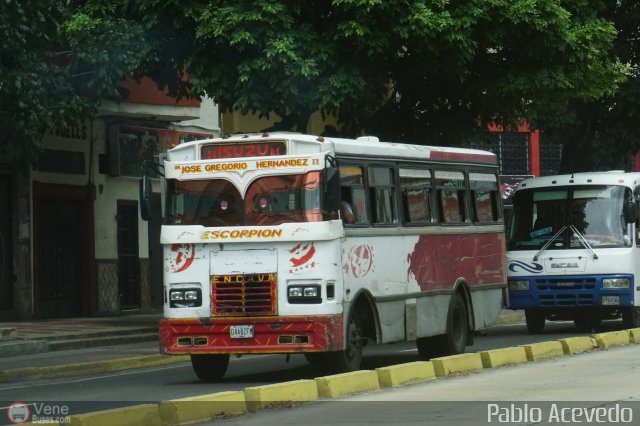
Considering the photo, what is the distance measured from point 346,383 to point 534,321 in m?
12.2

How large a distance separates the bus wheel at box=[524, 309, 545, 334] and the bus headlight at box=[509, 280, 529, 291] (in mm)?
756

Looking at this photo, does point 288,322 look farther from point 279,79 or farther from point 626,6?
point 626,6

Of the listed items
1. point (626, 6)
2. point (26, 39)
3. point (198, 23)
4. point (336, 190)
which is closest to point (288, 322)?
point (336, 190)

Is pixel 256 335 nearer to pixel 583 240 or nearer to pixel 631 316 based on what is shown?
pixel 583 240

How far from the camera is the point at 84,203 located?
32.1m

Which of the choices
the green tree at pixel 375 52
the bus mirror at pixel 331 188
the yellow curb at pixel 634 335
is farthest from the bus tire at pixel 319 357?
the green tree at pixel 375 52

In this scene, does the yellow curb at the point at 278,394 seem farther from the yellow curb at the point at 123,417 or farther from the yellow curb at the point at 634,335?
the yellow curb at the point at 634,335

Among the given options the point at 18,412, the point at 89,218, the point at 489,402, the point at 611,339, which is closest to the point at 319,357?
the point at 18,412

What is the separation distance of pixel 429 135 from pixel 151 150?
7007mm

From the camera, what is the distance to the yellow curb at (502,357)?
17.8m

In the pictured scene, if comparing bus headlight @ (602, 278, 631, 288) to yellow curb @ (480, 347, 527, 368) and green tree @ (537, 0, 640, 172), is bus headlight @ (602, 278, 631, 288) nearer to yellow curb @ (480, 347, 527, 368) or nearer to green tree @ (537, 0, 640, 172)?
yellow curb @ (480, 347, 527, 368)

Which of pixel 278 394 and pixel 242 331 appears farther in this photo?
pixel 242 331

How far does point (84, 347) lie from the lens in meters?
25.0

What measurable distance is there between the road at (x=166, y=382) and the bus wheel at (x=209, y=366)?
0.14 metres
